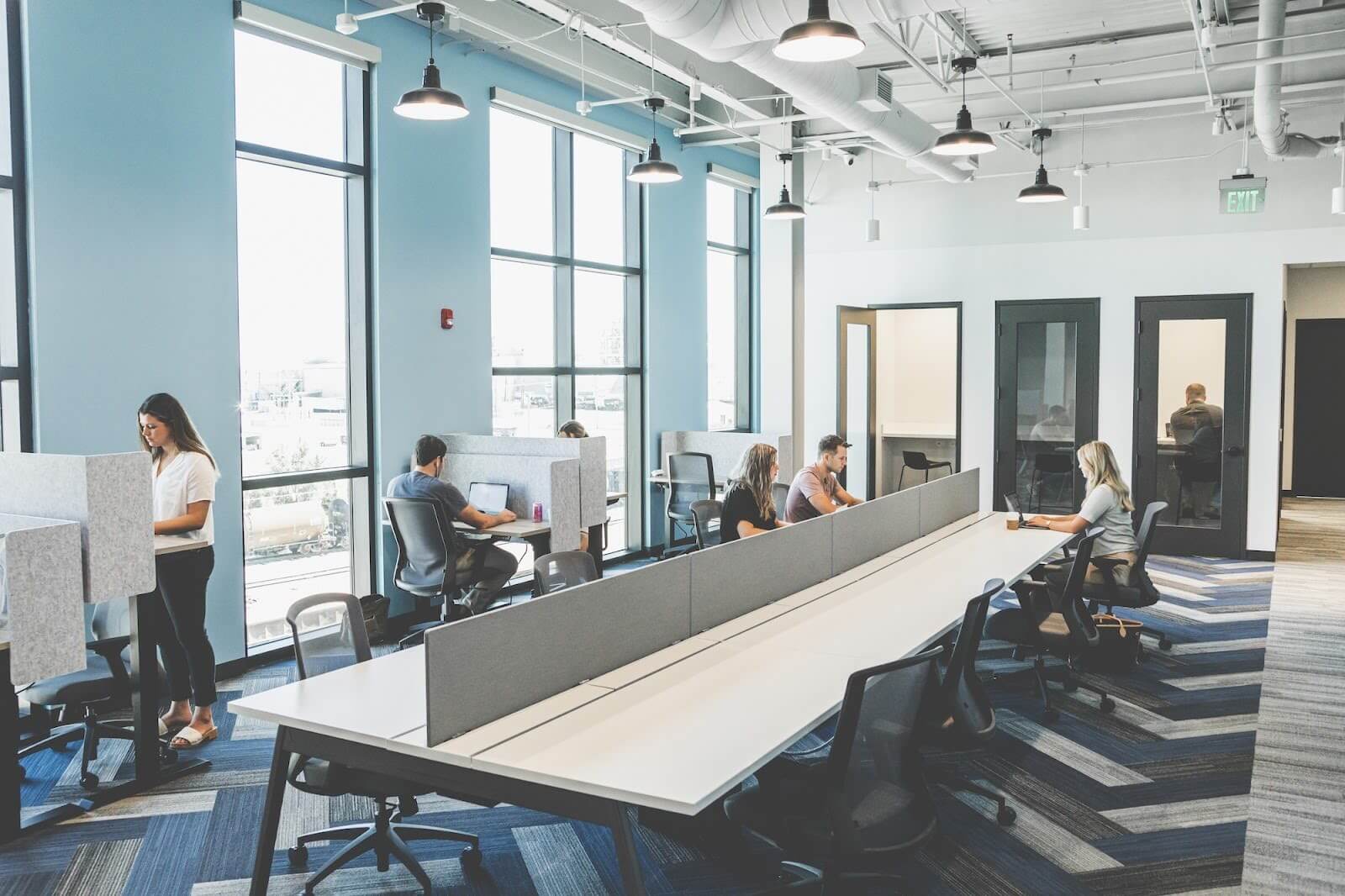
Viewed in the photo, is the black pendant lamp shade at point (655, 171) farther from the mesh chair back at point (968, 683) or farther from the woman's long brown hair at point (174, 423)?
the mesh chair back at point (968, 683)

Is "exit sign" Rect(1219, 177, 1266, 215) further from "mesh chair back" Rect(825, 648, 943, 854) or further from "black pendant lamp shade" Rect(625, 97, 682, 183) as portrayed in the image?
"mesh chair back" Rect(825, 648, 943, 854)

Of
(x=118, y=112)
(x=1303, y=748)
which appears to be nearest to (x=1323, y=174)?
(x=1303, y=748)

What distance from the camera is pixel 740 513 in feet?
16.8

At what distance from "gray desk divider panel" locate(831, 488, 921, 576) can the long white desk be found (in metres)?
0.81

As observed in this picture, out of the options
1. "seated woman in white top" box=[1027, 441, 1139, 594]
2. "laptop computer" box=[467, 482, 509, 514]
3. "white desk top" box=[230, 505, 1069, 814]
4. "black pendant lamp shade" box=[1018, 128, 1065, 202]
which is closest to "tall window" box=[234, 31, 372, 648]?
"laptop computer" box=[467, 482, 509, 514]

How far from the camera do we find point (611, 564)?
8.41 metres

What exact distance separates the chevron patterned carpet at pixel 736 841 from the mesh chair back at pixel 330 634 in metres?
0.67

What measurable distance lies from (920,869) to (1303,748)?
207 centimetres

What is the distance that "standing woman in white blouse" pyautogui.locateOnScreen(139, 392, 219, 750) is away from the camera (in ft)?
13.9

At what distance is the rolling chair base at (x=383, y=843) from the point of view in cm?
313

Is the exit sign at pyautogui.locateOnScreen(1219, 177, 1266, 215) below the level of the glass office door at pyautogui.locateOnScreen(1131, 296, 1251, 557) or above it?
above

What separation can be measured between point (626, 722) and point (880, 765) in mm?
640

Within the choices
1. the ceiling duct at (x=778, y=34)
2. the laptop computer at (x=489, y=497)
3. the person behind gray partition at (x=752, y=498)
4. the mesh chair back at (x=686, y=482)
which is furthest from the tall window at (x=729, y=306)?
the person behind gray partition at (x=752, y=498)

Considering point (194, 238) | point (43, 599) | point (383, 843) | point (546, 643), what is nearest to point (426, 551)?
point (194, 238)
